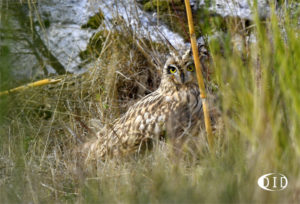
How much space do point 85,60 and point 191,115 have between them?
4.48 feet

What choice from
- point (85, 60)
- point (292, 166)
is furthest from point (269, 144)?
point (85, 60)

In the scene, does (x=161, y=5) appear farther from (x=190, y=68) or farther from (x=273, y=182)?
(x=273, y=182)

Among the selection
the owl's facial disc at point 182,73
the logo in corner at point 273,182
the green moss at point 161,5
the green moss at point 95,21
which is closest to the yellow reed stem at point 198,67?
the logo in corner at point 273,182

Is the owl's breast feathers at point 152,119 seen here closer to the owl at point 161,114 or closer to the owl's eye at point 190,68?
the owl at point 161,114

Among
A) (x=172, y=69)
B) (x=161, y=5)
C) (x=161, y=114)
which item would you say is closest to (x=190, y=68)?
(x=172, y=69)

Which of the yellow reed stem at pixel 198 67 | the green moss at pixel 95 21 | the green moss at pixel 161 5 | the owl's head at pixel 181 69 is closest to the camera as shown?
the yellow reed stem at pixel 198 67

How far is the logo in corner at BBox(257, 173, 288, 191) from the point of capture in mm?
1161

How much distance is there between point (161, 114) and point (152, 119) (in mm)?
58

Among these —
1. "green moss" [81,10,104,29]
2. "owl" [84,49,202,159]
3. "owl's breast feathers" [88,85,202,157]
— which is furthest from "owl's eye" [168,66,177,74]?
"green moss" [81,10,104,29]

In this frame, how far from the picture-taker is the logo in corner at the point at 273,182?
1.16m

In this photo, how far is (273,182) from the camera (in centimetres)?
118

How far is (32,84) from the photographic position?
313cm

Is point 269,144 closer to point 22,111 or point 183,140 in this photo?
point 183,140

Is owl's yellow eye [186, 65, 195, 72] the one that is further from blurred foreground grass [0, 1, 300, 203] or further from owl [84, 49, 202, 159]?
blurred foreground grass [0, 1, 300, 203]
